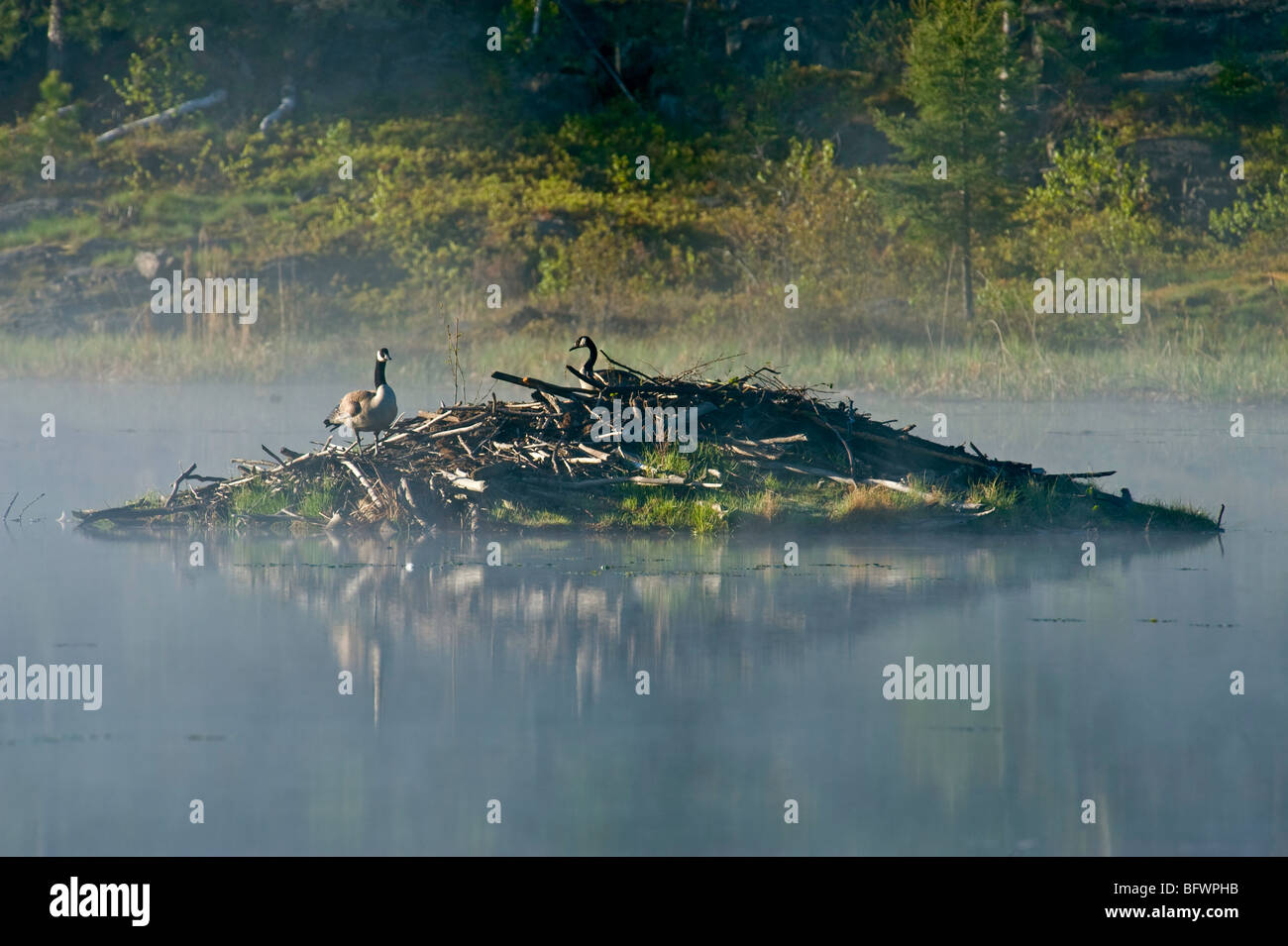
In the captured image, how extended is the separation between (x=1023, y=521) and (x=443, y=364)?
22879 millimetres

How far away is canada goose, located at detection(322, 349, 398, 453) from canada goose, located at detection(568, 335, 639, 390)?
1.93 metres

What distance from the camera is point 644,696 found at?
391 inches

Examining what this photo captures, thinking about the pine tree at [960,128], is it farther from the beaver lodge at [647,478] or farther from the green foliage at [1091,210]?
the beaver lodge at [647,478]

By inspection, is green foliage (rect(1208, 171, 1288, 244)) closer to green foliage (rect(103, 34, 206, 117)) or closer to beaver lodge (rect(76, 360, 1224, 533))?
beaver lodge (rect(76, 360, 1224, 533))

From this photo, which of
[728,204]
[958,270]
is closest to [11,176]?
[728,204]

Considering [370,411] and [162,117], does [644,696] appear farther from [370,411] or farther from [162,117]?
[162,117]

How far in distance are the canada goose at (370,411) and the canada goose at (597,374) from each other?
6.32 feet

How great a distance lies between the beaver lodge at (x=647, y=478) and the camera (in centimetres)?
1622

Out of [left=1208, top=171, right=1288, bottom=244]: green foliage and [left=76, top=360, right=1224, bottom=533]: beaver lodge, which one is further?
[left=1208, top=171, right=1288, bottom=244]: green foliage

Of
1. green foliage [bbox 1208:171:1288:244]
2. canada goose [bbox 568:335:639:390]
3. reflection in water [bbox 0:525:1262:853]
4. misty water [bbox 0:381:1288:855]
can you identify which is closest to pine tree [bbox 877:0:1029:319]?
green foliage [bbox 1208:171:1288:244]

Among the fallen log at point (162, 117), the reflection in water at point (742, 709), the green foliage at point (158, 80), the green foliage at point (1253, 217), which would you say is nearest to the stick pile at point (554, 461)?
the reflection in water at point (742, 709)

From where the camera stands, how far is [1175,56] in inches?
2078

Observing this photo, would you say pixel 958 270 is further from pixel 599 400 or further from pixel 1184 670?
pixel 1184 670

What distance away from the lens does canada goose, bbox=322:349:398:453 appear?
1672 centimetres
